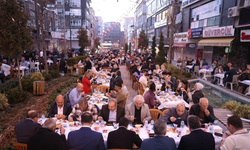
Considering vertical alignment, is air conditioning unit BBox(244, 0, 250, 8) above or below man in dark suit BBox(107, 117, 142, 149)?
above

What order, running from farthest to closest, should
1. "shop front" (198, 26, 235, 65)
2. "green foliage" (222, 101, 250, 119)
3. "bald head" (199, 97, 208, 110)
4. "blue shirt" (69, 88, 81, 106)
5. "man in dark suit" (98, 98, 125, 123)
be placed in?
"shop front" (198, 26, 235, 65)
"blue shirt" (69, 88, 81, 106)
"green foliage" (222, 101, 250, 119)
"man in dark suit" (98, 98, 125, 123)
"bald head" (199, 97, 208, 110)

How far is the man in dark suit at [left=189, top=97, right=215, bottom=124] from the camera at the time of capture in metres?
4.84

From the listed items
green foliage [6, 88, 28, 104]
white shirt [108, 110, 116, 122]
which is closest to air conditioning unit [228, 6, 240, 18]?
white shirt [108, 110, 116, 122]

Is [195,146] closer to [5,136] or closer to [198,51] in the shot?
[5,136]

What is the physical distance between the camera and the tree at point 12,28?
7.54 m

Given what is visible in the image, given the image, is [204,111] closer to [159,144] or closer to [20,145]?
[159,144]

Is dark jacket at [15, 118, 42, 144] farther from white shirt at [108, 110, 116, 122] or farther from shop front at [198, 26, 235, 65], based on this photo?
shop front at [198, 26, 235, 65]

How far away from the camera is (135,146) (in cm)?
383

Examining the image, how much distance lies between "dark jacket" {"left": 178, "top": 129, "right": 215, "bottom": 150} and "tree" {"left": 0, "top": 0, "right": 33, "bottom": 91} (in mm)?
7424

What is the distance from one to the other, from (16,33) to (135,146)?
6.82m

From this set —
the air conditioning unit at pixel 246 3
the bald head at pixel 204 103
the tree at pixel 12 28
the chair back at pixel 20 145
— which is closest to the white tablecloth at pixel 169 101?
the bald head at pixel 204 103

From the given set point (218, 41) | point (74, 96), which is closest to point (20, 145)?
point (74, 96)

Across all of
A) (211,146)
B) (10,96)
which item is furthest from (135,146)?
(10,96)

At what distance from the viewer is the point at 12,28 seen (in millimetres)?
7750
